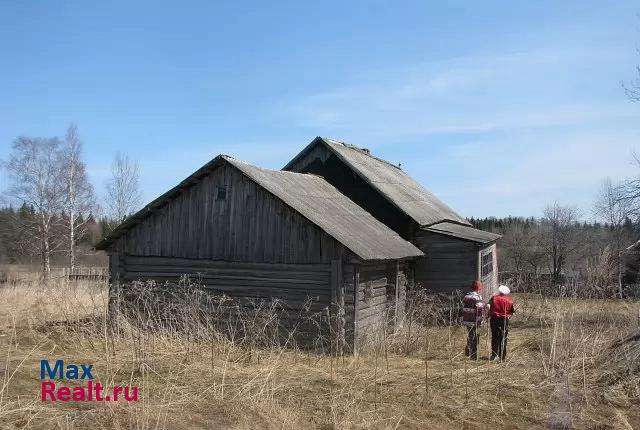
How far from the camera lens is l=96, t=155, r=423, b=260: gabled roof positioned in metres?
13.2

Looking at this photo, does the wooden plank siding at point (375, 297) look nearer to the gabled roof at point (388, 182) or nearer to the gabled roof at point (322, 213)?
the gabled roof at point (322, 213)

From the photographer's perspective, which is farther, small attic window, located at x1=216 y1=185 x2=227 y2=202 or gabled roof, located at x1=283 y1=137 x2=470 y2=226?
gabled roof, located at x1=283 y1=137 x2=470 y2=226

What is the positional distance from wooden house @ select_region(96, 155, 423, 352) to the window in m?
6.03

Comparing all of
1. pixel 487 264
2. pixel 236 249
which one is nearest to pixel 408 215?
pixel 487 264

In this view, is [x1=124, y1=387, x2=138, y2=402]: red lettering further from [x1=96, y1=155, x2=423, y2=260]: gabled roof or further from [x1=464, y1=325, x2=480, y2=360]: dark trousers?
[x1=464, y1=325, x2=480, y2=360]: dark trousers

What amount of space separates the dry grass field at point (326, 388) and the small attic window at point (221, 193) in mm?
3920

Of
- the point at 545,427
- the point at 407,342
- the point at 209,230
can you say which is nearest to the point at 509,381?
the point at 545,427

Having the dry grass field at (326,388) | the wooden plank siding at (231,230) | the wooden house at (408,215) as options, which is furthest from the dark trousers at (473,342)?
the wooden house at (408,215)

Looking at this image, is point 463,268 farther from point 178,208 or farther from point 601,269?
point 178,208

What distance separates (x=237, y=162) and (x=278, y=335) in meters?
4.31

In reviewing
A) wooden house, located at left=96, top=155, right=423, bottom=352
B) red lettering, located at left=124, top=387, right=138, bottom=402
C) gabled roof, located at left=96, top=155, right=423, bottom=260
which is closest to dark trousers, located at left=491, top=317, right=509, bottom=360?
wooden house, located at left=96, top=155, right=423, bottom=352

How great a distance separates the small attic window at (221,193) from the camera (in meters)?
14.1

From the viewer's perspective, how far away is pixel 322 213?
14.4 m

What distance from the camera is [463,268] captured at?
58.7 ft
